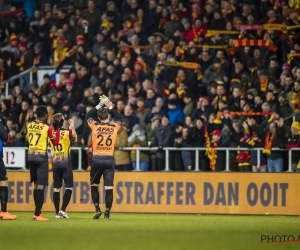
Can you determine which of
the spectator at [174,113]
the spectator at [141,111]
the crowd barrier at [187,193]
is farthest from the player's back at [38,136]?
the spectator at [174,113]

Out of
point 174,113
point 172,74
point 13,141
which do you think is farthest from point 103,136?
point 172,74

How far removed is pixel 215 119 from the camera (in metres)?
26.1

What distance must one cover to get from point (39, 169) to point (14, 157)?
565cm

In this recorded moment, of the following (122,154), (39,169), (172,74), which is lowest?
(122,154)

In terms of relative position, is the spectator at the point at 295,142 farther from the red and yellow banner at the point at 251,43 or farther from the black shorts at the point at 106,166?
the black shorts at the point at 106,166

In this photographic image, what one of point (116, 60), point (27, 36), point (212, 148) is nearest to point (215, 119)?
point (212, 148)

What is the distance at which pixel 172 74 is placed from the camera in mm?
29234

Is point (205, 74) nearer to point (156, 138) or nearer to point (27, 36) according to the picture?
point (156, 138)

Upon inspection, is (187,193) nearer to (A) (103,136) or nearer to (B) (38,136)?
(A) (103,136)

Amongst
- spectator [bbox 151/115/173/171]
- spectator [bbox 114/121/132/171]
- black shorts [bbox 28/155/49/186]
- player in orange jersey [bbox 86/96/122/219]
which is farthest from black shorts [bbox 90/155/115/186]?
spectator [bbox 114/121/132/171]

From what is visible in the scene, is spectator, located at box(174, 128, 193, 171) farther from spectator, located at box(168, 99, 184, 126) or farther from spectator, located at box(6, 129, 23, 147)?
spectator, located at box(6, 129, 23, 147)

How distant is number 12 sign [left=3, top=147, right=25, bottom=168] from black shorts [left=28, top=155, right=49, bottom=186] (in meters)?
5.33

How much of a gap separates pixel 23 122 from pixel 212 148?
23.1ft

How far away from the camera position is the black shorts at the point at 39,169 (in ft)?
70.5
